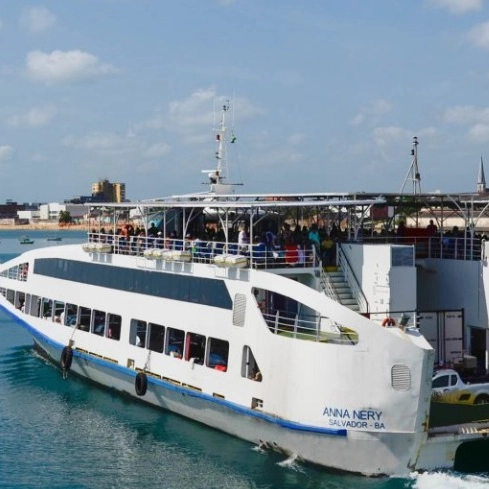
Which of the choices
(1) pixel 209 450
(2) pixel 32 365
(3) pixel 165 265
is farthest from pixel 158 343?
(2) pixel 32 365

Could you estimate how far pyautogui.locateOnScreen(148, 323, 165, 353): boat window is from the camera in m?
22.2

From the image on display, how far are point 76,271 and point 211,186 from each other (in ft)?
15.8

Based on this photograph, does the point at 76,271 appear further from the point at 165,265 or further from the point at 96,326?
the point at 165,265

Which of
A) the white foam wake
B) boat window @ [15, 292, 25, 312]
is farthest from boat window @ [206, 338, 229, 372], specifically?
boat window @ [15, 292, 25, 312]

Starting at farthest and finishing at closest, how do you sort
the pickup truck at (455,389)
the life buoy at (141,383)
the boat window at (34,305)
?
1. the boat window at (34,305)
2. the life buoy at (141,383)
3. the pickup truck at (455,389)

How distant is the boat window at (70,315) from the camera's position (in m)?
26.5

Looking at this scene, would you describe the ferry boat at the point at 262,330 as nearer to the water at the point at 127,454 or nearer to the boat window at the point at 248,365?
the boat window at the point at 248,365

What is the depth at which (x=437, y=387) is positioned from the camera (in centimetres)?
1825

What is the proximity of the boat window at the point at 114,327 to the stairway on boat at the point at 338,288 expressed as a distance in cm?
679

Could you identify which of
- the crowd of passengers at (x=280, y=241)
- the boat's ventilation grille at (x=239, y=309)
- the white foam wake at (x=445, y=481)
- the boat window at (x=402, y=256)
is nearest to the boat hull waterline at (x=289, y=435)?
the white foam wake at (x=445, y=481)

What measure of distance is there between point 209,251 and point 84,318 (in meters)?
6.02

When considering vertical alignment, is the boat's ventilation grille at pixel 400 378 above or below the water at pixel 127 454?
above

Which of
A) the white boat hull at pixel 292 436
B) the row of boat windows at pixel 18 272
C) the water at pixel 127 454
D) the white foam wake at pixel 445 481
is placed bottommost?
the water at pixel 127 454

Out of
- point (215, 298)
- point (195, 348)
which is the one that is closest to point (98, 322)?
point (195, 348)
